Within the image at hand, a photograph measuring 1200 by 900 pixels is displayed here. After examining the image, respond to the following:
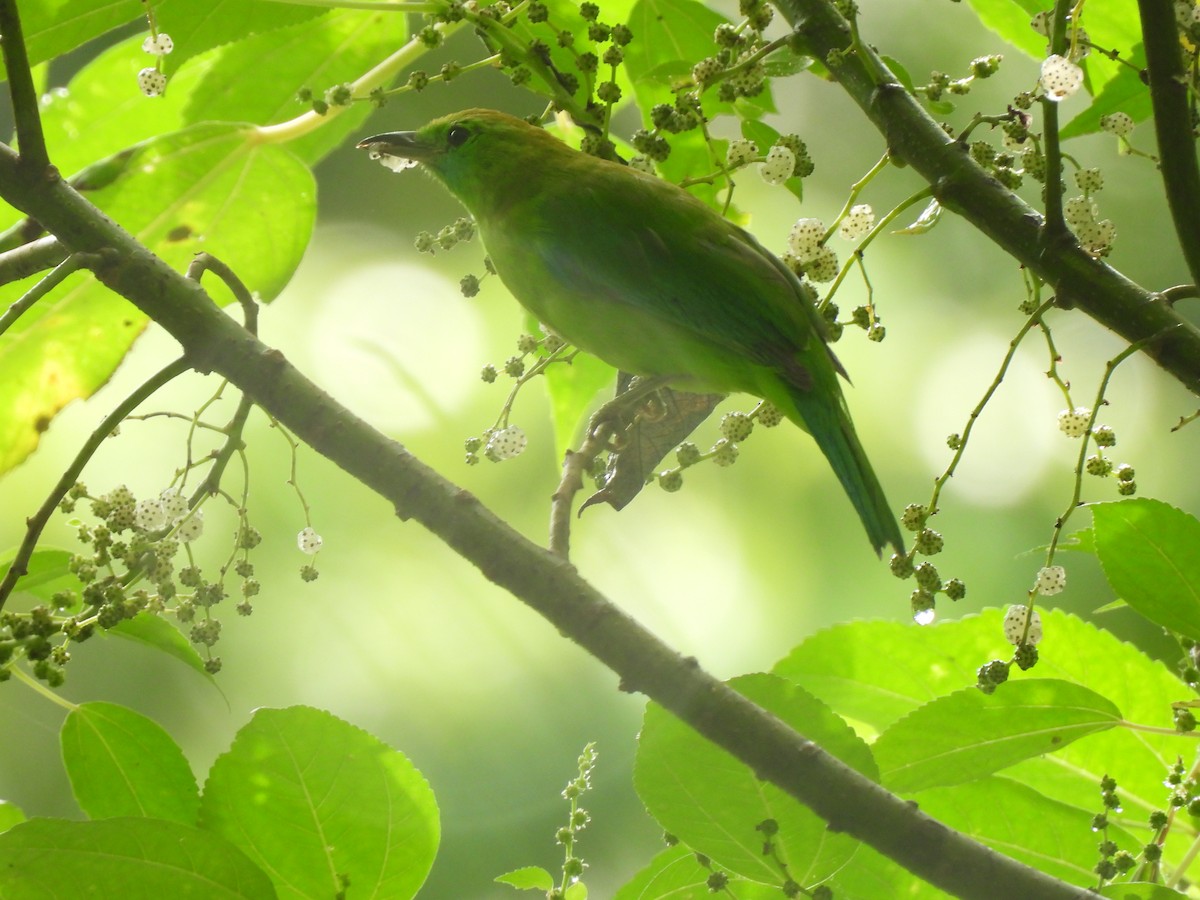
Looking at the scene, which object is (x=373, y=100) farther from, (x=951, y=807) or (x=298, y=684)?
(x=298, y=684)

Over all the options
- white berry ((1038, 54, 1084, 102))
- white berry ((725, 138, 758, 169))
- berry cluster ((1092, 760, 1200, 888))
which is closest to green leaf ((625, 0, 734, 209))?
white berry ((725, 138, 758, 169))

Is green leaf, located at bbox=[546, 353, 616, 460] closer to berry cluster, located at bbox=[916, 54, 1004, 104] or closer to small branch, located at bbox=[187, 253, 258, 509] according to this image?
small branch, located at bbox=[187, 253, 258, 509]

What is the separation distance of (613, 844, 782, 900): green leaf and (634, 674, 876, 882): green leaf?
60 mm

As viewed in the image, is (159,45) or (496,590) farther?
(496,590)

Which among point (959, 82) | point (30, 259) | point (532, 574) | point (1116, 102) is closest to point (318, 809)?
point (532, 574)

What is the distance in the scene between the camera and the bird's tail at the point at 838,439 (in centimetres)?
159

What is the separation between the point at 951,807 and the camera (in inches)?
48.5

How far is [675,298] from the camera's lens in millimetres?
1798

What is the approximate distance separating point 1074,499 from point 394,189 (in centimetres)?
392

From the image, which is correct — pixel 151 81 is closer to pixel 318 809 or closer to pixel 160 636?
pixel 160 636

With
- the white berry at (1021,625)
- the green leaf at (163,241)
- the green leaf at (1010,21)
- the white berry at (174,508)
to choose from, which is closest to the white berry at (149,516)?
the white berry at (174,508)

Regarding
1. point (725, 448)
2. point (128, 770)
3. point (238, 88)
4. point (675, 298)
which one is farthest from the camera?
point (675, 298)

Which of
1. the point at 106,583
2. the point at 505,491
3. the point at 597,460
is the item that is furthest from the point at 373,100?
the point at 505,491

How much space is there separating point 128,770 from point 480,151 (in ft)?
4.45
